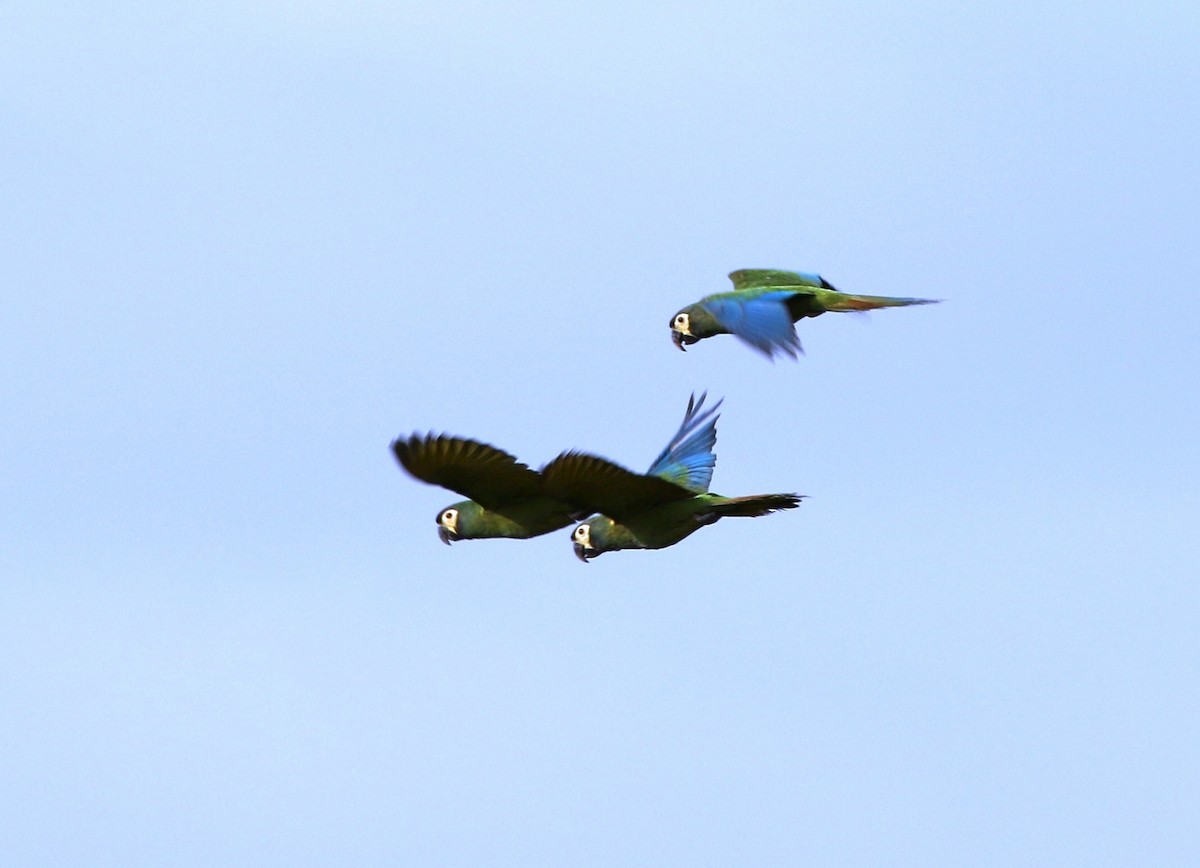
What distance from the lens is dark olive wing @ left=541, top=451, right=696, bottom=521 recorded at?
85.0 ft

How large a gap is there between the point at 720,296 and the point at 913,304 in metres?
2.10

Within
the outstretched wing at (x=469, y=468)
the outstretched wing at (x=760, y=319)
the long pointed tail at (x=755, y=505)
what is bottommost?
the long pointed tail at (x=755, y=505)

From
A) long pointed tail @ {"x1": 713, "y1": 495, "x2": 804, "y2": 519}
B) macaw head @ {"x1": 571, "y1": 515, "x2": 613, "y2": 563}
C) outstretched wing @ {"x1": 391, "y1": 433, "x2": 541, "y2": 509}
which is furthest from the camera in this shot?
macaw head @ {"x1": 571, "y1": 515, "x2": 613, "y2": 563}

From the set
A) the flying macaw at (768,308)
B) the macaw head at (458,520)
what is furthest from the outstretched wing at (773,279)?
the macaw head at (458,520)

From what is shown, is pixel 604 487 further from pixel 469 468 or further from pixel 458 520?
pixel 458 520

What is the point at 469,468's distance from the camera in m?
26.5

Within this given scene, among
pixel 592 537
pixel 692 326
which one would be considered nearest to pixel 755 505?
pixel 592 537

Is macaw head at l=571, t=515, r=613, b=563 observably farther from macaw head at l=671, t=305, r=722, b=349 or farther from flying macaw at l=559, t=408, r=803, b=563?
macaw head at l=671, t=305, r=722, b=349

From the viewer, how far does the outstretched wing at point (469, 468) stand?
25.9 m

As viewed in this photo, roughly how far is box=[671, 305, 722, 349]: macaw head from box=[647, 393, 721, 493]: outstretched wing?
1.28 metres

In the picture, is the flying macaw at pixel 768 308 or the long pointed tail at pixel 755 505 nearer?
the long pointed tail at pixel 755 505


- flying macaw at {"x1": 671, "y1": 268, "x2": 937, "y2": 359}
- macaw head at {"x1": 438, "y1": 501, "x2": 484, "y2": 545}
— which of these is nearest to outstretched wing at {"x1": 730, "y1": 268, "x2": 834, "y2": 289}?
flying macaw at {"x1": 671, "y1": 268, "x2": 937, "y2": 359}

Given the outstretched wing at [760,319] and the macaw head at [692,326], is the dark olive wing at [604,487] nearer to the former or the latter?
the outstretched wing at [760,319]

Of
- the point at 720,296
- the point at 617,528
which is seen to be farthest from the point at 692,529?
the point at 720,296
